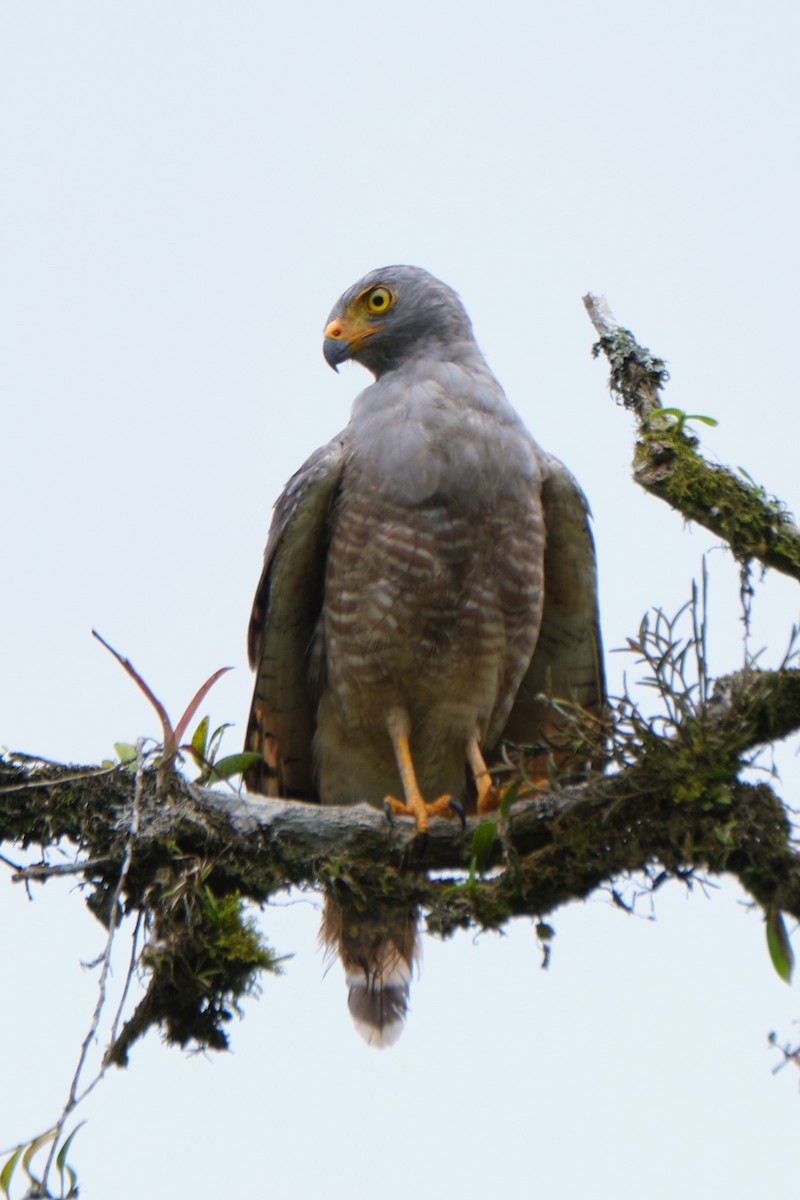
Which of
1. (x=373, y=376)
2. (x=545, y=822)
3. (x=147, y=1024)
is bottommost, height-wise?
(x=147, y=1024)

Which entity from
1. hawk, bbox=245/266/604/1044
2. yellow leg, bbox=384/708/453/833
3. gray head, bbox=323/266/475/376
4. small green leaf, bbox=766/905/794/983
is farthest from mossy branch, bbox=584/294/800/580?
gray head, bbox=323/266/475/376

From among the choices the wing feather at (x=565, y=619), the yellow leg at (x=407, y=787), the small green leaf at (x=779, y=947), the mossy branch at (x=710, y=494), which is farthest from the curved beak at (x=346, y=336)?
the small green leaf at (x=779, y=947)

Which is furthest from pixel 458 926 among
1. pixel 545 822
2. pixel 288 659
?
pixel 288 659

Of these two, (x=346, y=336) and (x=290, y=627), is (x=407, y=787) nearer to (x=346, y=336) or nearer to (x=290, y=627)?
(x=290, y=627)

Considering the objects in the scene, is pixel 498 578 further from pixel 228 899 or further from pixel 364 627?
pixel 228 899

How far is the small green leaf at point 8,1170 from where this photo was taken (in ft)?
Answer: 12.1

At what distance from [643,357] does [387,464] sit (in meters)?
1.19

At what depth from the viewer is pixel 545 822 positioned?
13.9ft

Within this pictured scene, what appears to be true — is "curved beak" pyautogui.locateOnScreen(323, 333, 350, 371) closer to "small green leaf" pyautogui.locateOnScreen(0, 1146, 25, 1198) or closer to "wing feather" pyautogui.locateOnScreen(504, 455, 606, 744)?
"wing feather" pyautogui.locateOnScreen(504, 455, 606, 744)

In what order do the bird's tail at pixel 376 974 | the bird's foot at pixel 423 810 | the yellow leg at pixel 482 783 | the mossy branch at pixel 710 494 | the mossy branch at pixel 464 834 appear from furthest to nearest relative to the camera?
the bird's tail at pixel 376 974 → the yellow leg at pixel 482 783 → the bird's foot at pixel 423 810 → the mossy branch at pixel 710 494 → the mossy branch at pixel 464 834

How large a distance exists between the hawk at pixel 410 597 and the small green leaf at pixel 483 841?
712mm

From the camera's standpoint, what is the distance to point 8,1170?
3705mm

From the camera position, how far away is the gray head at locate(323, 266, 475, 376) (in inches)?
246

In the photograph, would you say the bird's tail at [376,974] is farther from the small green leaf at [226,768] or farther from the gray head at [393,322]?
the gray head at [393,322]
